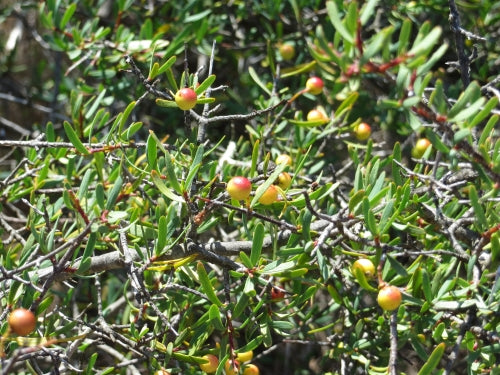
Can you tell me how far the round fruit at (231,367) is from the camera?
1097 mm

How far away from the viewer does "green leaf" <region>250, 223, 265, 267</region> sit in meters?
1.01

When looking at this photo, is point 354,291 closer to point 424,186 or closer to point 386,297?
point 424,186

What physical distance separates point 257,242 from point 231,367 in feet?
0.86

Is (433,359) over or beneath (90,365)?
over

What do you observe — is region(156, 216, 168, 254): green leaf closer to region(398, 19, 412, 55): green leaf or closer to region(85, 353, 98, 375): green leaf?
region(85, 353, 98, 375): green leaf

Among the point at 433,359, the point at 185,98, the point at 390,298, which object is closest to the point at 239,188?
the point at 185,98

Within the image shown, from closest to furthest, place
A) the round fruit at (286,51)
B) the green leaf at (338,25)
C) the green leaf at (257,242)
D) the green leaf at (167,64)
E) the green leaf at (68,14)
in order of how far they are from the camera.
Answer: the green leaf at (338,25) → the green leaf at (257,242) → the green leaf at (167,64) → the green leaf at (68,14) → the round fruit at (286,51)

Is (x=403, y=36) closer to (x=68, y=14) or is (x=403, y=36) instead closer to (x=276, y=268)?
(x=276, y=268)

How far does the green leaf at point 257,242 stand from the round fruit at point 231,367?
205 millimetres

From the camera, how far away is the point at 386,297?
985 mm

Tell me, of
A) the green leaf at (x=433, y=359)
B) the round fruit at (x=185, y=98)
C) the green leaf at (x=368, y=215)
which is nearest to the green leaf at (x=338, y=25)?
the green leaf at (x=368, y=215)

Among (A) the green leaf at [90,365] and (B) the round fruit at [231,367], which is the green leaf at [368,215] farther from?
(A) the green leaf at [90,365]

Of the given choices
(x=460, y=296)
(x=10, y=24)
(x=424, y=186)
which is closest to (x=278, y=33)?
(x=424, y=186)

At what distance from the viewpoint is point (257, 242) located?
1.03m
